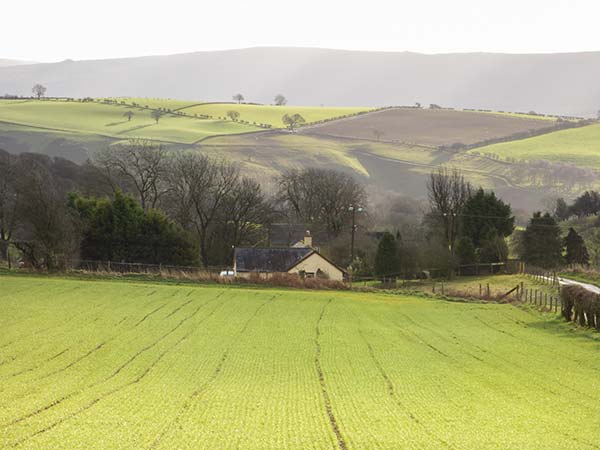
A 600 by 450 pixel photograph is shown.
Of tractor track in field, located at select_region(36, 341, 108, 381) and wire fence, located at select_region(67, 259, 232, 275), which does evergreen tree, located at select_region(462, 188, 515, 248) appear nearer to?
wire fence, located at select_region(67, 259, 232, 275)

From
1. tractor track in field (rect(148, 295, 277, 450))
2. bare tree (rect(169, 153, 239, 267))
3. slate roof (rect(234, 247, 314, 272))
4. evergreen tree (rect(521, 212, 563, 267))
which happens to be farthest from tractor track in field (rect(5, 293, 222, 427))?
evergreen tree (rect(521, 212, 563, 267))

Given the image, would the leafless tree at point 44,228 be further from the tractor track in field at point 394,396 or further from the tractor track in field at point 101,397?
the tractor track in field at point 394,396

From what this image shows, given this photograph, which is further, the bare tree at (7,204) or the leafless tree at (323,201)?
the leafless tree at (323,201)

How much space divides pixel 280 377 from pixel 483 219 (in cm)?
6020

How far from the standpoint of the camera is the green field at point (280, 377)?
613 inches

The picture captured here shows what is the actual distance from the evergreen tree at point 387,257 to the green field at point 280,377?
91.0 ft

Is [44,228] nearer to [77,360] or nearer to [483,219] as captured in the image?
[77,360]

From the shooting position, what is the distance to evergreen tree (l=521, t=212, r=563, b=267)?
3105 inches

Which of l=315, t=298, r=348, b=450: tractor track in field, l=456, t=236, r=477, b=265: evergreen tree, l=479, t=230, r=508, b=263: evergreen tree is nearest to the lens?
l=315, t=298, r=348, b=450: tractor track in field

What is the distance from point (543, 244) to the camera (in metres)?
79.2

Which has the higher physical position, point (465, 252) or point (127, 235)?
point (127, 235)

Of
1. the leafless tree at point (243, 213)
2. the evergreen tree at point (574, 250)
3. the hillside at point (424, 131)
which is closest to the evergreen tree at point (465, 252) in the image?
the evergreen tree at point (574, 250)

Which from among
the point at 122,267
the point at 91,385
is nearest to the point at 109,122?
the point at 122,267

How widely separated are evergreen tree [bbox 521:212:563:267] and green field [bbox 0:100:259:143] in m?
97.5
